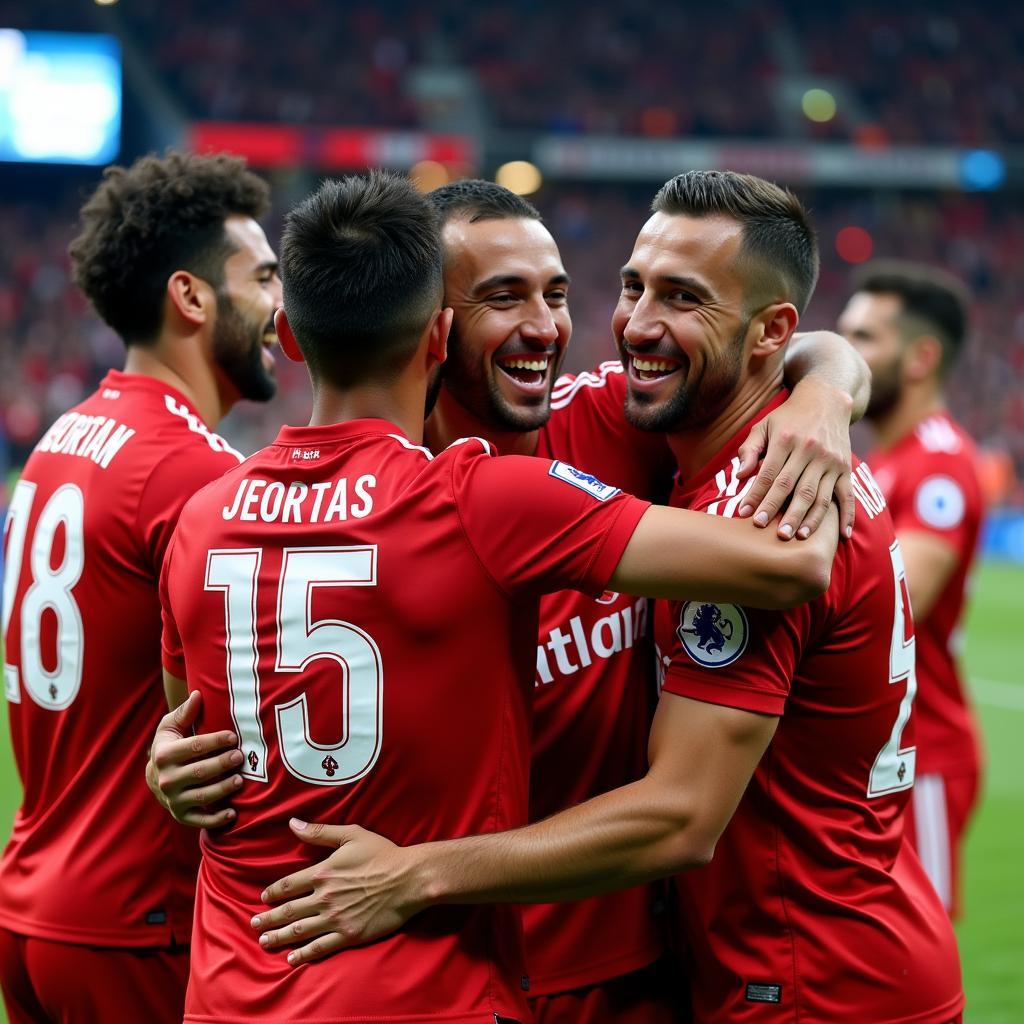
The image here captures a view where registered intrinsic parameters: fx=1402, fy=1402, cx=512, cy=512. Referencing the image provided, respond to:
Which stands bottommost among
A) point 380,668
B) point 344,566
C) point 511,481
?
point 380,668

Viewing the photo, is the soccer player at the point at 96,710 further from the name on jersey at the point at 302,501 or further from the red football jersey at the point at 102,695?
the name on jersey at the point at 302,501

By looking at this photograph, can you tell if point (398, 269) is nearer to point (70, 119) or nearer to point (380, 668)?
point (380, 668)

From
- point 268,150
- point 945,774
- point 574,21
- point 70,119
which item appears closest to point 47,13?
point 70,119

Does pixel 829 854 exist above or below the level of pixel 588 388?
below

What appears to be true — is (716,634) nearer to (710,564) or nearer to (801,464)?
(710,564)

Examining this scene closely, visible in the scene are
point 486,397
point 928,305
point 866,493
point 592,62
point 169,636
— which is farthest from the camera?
point 592,62

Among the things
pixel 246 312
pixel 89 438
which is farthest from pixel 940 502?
pixel 89 438

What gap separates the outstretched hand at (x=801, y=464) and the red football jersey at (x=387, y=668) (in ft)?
0.94

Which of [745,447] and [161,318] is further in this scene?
[161,318]

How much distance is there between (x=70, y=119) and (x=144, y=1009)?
101 feet

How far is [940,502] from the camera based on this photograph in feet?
19.1

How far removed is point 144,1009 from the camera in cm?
337

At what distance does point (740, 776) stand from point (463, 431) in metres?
1.26

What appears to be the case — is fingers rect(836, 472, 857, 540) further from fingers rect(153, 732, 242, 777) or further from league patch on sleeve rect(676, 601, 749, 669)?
fingers rect(153, 732, 242, 777)
